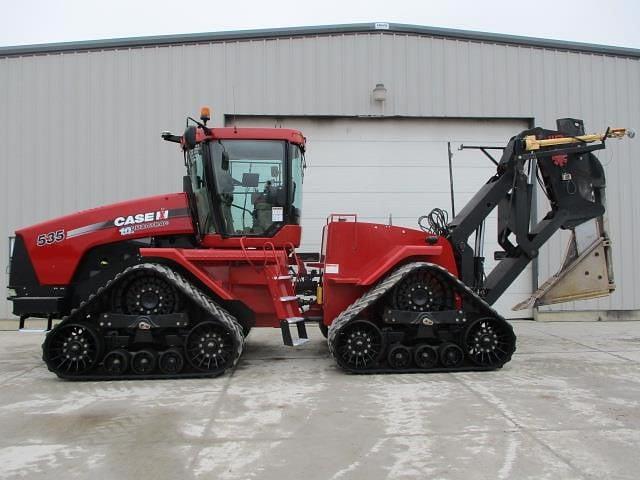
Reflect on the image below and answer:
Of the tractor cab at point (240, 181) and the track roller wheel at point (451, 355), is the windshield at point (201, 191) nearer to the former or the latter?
the tractor cab at point (240, 181)

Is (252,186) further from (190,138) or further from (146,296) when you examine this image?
(146,296)

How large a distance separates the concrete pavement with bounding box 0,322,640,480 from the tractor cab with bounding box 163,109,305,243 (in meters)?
1.64

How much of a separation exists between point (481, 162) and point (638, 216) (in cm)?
334

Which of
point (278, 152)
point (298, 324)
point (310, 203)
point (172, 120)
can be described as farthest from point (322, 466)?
point (172, 120)

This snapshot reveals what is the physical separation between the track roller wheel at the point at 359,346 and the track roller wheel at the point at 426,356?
0.40 metres

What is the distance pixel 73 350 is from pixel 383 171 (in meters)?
6.82

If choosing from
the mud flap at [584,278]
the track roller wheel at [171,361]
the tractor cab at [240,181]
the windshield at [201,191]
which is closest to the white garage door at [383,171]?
the mud flap at [584,278]

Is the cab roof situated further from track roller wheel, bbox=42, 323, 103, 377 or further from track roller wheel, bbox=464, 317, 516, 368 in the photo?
track roller wheel, bbox=464, 317, 516, 368

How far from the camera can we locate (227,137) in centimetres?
623

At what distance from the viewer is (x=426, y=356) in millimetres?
5953

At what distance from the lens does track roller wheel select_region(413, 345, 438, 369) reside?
5938 mm

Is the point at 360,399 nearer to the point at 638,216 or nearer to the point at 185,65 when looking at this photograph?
the point at 185,65

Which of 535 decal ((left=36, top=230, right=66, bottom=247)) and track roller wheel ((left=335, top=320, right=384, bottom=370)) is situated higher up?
535 decal ((left=36, top=230, right=66, bottom=247))

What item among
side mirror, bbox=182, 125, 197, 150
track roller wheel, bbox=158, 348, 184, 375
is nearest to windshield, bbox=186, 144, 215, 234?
side mirror, bbox=182, 125, 197, 150
